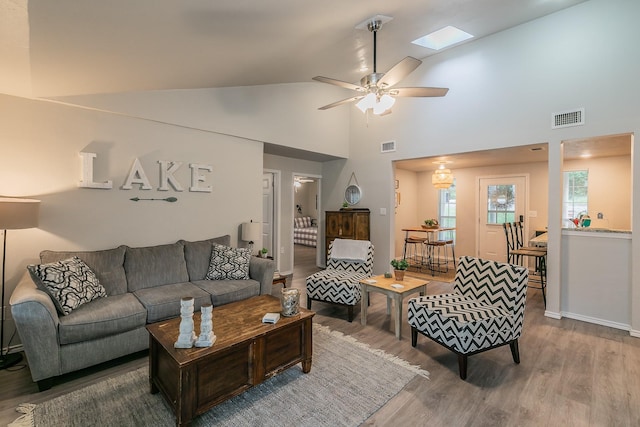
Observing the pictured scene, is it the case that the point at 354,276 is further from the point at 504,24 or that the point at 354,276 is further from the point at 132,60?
the point at 504,24

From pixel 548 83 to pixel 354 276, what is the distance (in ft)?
11.5

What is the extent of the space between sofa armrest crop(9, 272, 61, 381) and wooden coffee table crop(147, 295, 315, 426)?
0.75 meters

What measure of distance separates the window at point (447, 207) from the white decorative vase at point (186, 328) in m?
6.72

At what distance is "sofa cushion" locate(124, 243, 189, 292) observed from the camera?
3.06 meters

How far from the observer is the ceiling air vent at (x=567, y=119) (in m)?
3.46

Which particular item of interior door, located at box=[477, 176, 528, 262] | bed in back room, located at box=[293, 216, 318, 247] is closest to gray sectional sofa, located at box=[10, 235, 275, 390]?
interior door, located at box=[477, 176, 528, 262]

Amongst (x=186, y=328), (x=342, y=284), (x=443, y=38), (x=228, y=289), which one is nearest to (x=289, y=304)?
(x=186, y=328)

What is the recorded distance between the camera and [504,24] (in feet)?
12.7

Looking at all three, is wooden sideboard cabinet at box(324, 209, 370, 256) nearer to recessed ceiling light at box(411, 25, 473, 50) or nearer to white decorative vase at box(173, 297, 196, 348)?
recessed ceiling light at box(411, 25, 473, 50)

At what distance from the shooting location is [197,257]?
140 inches

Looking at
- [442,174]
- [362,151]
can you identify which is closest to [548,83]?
[442,174]

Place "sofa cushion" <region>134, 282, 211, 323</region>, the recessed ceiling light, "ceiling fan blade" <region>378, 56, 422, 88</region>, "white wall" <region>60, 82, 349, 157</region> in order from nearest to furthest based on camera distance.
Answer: "ceiling fan blade" <region>378, 56, 422, 88</region>
"sofa cushion" <region>134, 282, 211, 323</region>
"white wall" <region>60, 82, 349, 157</region>
the recessed ceiling light

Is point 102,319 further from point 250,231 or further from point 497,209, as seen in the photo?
point 497,209

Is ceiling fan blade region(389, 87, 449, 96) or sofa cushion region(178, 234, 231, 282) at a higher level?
ceiling fan blade region(389, 87, 449, 96)
